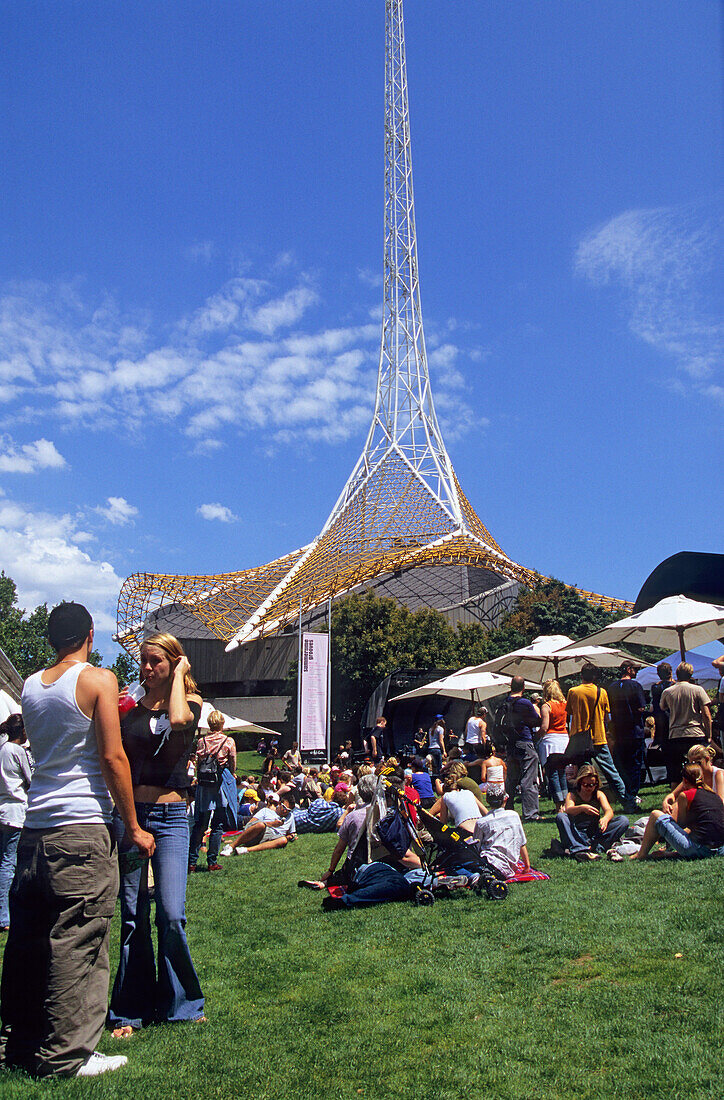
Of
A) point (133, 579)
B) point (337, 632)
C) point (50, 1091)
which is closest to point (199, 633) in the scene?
point (133, 579)

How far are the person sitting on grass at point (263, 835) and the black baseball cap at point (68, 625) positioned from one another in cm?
753

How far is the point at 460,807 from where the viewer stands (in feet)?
26.0

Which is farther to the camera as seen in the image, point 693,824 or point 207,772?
point 207,772

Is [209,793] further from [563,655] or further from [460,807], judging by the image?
[563,655]

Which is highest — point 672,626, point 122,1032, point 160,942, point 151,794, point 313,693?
point 672,626

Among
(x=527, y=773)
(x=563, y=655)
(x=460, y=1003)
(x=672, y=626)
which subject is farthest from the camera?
(x=563, y=655)

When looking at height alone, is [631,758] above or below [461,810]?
above

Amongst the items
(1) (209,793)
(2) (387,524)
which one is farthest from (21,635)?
(1) (209,793)

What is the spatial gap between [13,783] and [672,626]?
8852 mm

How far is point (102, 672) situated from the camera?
3.49 metres

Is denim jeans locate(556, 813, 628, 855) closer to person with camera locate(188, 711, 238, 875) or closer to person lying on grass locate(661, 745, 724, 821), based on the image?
person lying on grass locate(661, 745, 724, 821)

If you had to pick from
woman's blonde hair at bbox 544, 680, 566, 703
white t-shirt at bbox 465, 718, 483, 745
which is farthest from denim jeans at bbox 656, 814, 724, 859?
white t-shirt at bbox 465, 718, 483, 745

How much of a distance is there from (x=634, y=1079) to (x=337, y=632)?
3764 cm

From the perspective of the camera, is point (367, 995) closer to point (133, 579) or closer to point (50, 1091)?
point (50, 1091)
